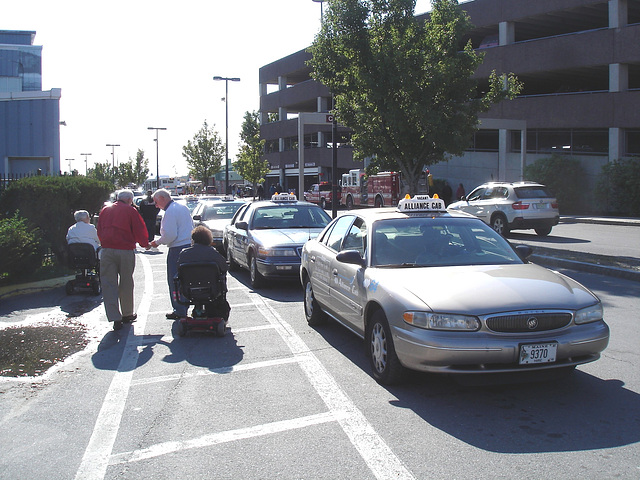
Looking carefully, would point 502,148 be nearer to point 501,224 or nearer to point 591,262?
point 501,224

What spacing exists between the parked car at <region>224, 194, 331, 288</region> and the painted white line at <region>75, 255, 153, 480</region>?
3050 millimetres

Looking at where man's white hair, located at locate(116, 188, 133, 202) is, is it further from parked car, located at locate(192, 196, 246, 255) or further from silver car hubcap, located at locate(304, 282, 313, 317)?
parked car, located at locate(192, 196, 246, 255)

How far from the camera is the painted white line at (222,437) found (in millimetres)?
4236

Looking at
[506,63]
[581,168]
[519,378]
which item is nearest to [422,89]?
[519,378]

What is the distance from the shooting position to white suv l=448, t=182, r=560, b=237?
762 inches

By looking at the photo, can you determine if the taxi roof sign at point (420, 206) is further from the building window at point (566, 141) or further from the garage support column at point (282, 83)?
the garage support column at point (282, 83)

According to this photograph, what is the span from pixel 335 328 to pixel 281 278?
287 centimetres

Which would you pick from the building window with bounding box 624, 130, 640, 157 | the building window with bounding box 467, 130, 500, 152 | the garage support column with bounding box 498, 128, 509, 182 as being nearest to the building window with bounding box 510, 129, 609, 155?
the garage support column with bounding box 498, 128, 509, 182

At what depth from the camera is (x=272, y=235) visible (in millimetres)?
11531

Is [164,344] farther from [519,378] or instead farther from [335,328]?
[519,378]

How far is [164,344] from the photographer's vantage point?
24.6ft

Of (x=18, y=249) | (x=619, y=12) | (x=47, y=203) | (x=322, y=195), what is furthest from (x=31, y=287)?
Answer: (x=322, y=195)

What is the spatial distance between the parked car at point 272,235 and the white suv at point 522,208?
8.62 meters

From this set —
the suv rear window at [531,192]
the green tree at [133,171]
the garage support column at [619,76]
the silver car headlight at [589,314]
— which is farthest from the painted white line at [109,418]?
the green tree at [133,171]
